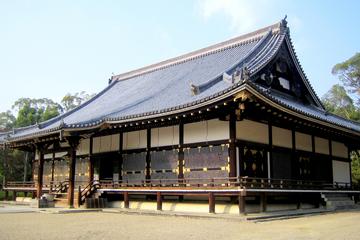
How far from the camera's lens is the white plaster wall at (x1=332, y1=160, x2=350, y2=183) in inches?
939

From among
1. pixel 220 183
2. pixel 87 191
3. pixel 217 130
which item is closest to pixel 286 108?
pixel 217 130

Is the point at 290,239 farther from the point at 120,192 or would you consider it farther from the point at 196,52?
the point at 196,52

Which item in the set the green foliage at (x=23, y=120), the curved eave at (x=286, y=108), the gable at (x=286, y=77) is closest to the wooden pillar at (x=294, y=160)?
the curved eave at (x=286, y=108)

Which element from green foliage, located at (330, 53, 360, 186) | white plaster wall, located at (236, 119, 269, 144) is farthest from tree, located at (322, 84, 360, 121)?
white plaster wall, located at (236, 119, 269, 144)

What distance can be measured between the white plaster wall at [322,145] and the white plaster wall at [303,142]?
0.88 m

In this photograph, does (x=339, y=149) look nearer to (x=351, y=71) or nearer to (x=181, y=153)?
(x=181, y=153)

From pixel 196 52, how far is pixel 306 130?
9597 mm

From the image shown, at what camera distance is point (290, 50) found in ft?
73.4

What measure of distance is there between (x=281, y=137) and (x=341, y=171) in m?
7.79

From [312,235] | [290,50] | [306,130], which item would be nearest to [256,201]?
[306,130]

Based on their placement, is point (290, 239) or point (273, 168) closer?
point (290, 239)

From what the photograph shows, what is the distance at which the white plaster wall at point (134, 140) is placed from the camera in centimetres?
2030

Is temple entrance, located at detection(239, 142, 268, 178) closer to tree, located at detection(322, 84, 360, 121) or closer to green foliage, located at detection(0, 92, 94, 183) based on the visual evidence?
green foliage, located at detection(0, 92, 94, 183)

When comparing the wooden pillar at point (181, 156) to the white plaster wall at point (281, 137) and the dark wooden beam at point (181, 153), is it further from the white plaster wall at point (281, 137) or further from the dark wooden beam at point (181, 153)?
the white plaster wall at point (281, 137)
